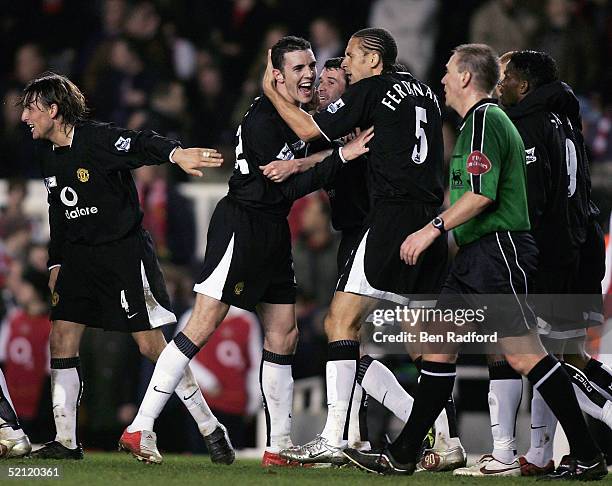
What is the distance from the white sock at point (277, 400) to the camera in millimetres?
6770

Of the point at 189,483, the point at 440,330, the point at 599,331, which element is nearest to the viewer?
the point at 189,483

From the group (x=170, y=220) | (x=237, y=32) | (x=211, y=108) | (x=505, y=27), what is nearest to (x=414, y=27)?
(x=505, y=27)

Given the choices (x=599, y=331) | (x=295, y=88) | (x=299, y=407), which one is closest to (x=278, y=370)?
(x=295, y=88)

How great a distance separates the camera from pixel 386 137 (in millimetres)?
6297

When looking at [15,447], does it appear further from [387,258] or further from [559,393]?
[559,393]

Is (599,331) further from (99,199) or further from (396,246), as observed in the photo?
(99,199)

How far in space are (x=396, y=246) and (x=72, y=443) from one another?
2.07m

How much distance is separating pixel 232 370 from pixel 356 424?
277 centimetres

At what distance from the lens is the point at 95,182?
666 centimetres

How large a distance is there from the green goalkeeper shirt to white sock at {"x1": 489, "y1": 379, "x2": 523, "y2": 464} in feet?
3.05

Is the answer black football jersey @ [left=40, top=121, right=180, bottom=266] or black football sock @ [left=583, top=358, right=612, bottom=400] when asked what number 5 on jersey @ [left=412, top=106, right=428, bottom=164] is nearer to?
black football jersey @ [left=40, top=121, right=180, bottom=266]

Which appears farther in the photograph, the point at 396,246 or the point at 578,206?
the point at 578,206

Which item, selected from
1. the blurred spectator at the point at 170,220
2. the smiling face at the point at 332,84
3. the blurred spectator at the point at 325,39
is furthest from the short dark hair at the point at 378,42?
the blurred spectator at the point at 325,39

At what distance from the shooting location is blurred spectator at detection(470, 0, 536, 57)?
38.8 ft
